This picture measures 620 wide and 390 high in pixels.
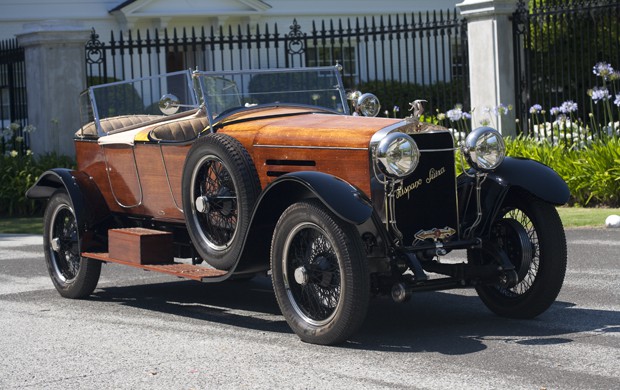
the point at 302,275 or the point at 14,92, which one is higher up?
the point at 14,92

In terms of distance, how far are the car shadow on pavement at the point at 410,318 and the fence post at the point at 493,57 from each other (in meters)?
7.73

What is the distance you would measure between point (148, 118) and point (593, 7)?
8.09 metres

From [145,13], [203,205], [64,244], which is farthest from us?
[145,13]

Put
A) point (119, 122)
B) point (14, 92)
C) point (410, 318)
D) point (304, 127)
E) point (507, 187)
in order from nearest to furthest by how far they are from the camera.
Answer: point (507, 187) < point (304, 127) < point (410, 318) < point (119, 122) < point (14, 92)

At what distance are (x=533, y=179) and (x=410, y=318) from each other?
119cm

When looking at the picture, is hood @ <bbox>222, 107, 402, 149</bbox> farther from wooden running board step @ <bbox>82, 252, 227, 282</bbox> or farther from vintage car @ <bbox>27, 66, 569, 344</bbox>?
wooden running board step @ <bbox>82, 252, 227, 282</bbox>

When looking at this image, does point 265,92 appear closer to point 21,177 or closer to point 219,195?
point 219,195

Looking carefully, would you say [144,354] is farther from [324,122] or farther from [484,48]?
[484,48]

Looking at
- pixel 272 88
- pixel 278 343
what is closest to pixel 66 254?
pixel 272 88

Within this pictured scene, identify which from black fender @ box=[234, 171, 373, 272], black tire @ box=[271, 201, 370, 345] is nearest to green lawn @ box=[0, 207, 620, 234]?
black fender @ box=[234, 171, 373, 272]

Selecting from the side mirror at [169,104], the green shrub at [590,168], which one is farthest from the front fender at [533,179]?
the green shrub at [590,168]

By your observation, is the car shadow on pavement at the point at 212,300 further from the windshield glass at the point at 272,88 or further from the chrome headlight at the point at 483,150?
the chrome headlight at the point at 483,150

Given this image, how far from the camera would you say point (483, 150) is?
676cm

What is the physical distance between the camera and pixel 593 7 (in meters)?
14.7
